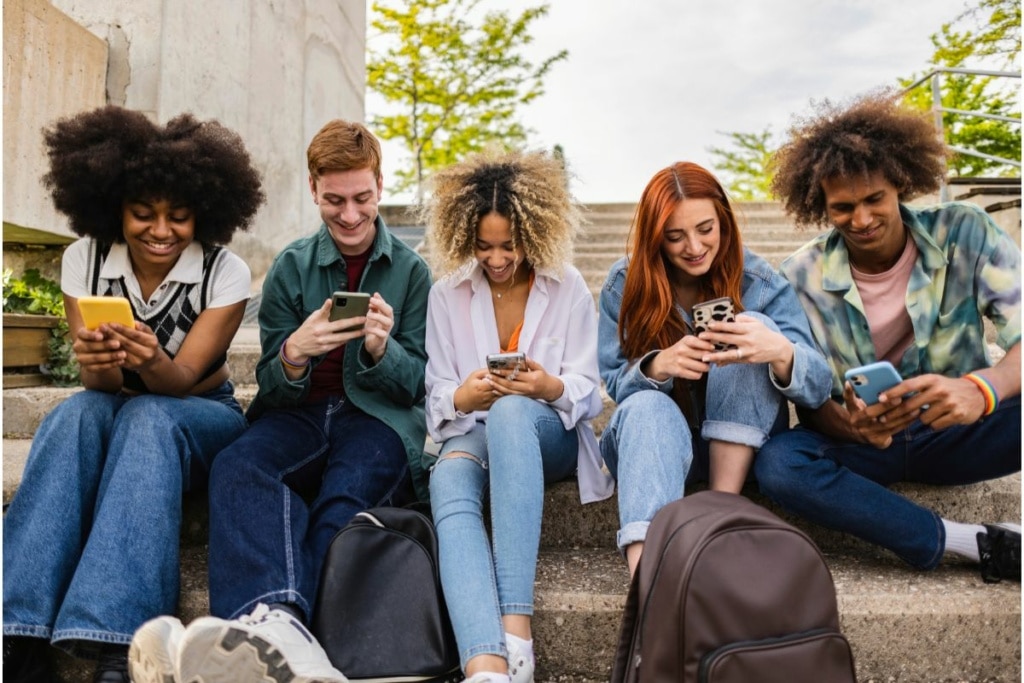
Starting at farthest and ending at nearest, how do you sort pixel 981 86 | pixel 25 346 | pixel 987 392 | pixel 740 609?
pixel 981 86 < pixel 25 346 < pixel 987 392 < pixel 740 609

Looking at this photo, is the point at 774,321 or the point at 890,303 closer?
the point at 774,321

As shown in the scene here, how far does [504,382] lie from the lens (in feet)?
6.52

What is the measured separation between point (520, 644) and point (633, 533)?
348mm

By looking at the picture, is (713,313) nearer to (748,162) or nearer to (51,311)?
(51,311)

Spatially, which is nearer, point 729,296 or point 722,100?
point 729,296

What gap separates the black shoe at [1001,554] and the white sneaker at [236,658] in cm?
164

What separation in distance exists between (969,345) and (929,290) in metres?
0.19

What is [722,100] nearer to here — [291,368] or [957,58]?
[957,58]

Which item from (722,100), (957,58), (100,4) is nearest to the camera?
(100,4)

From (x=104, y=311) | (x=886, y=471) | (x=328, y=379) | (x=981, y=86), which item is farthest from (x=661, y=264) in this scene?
(x=981, y=86)

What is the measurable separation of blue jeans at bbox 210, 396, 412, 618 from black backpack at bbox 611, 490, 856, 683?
0.80 m

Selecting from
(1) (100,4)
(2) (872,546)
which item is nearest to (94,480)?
(2) (872,546)

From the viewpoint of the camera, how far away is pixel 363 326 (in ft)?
7.02

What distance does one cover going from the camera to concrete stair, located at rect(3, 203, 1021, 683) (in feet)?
5.89
